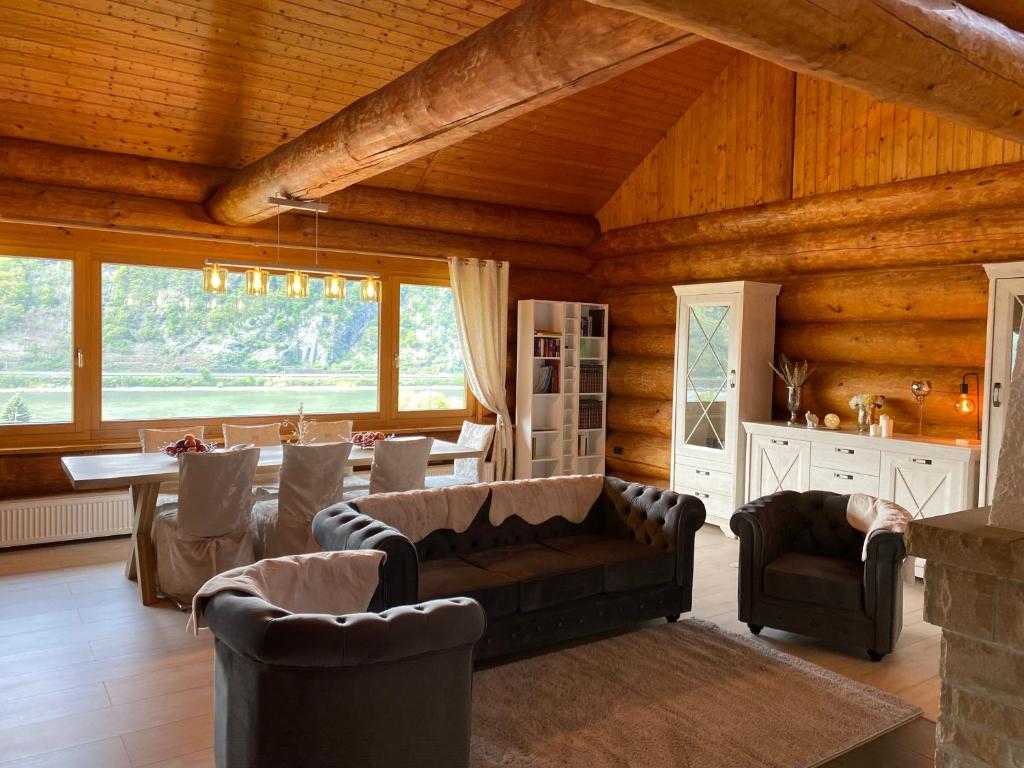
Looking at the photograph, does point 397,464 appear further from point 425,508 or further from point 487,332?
point 487,332

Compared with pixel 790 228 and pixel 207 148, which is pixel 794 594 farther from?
pixel 207 148

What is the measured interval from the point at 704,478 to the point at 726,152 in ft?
9.78

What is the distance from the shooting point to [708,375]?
23.7ft

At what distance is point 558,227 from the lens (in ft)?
27.8

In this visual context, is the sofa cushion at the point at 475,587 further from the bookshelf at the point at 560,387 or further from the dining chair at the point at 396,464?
the bookshelf at the point at 560,387

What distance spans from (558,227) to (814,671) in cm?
546

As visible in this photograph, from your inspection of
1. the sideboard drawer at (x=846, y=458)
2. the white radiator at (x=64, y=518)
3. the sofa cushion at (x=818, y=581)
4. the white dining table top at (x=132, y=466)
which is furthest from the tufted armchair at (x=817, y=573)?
the white radiator at (x=64, y=518)

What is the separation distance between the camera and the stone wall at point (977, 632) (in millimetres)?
2021

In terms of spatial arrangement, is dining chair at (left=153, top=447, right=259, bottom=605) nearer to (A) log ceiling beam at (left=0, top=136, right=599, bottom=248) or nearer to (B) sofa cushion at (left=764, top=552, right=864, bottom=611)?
(A) log ceiling beam at (left=0, top=136, right=599, bottom=248)

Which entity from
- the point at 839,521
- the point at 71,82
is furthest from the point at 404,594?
the point at 71,82

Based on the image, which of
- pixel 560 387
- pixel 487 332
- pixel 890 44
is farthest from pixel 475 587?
pixel 560 387

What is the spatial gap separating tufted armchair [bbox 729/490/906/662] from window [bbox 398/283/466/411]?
416 cm

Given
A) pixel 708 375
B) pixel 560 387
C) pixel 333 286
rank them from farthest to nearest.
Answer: pixel 560 387
pixel 708 375
pixel 333 286

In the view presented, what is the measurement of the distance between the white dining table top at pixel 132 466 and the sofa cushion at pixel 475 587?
1.72 meters
